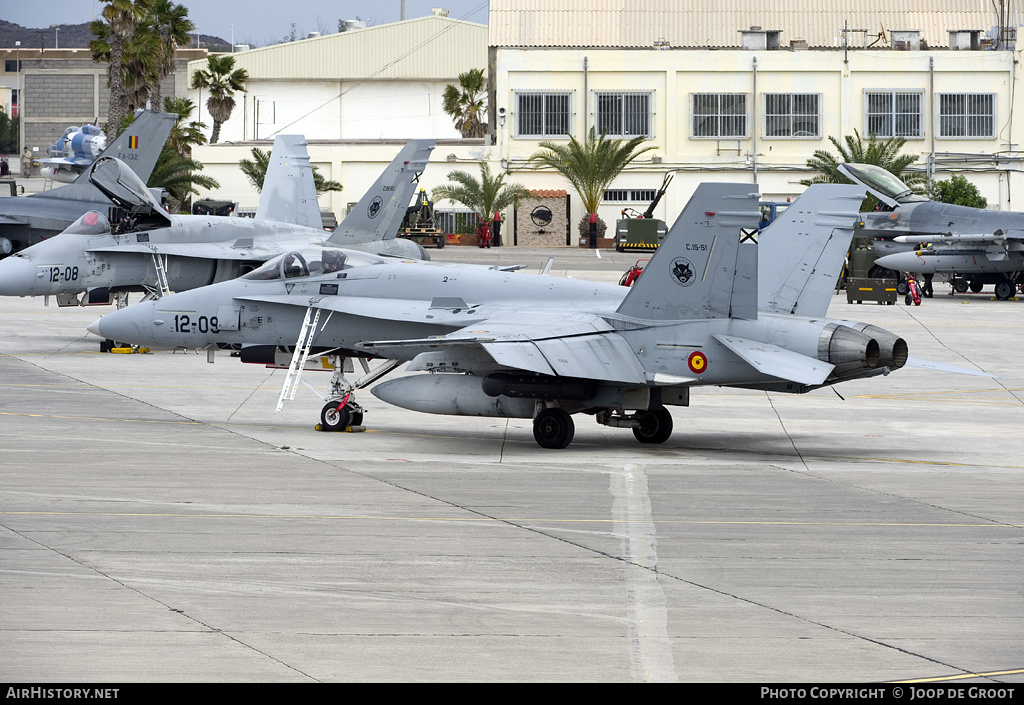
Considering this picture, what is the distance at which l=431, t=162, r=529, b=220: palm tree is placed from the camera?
2692 inches

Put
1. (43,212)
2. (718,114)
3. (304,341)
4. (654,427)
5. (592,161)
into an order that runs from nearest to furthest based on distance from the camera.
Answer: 1. (654,427)
2. (304,341)
3. (43,212)
4. (592,161)
5. (718,114)

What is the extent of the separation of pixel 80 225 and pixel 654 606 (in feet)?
72.4

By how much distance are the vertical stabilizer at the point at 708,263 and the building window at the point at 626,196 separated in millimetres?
54436

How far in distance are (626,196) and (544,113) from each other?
21.0ft

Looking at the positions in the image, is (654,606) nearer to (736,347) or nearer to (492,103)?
(736,347)

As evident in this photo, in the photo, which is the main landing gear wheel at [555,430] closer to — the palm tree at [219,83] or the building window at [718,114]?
the building window at [718,114]

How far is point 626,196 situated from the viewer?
70.9 meters

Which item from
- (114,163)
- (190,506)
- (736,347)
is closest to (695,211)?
(736,347)

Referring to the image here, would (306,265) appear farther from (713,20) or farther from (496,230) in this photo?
(713,20)

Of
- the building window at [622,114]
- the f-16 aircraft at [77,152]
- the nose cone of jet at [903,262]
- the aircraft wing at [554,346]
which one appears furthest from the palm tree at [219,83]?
the aircraft wing at [554,346]

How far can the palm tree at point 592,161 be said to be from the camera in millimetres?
67125

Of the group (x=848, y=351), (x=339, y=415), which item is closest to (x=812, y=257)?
(x=848, y=351)
